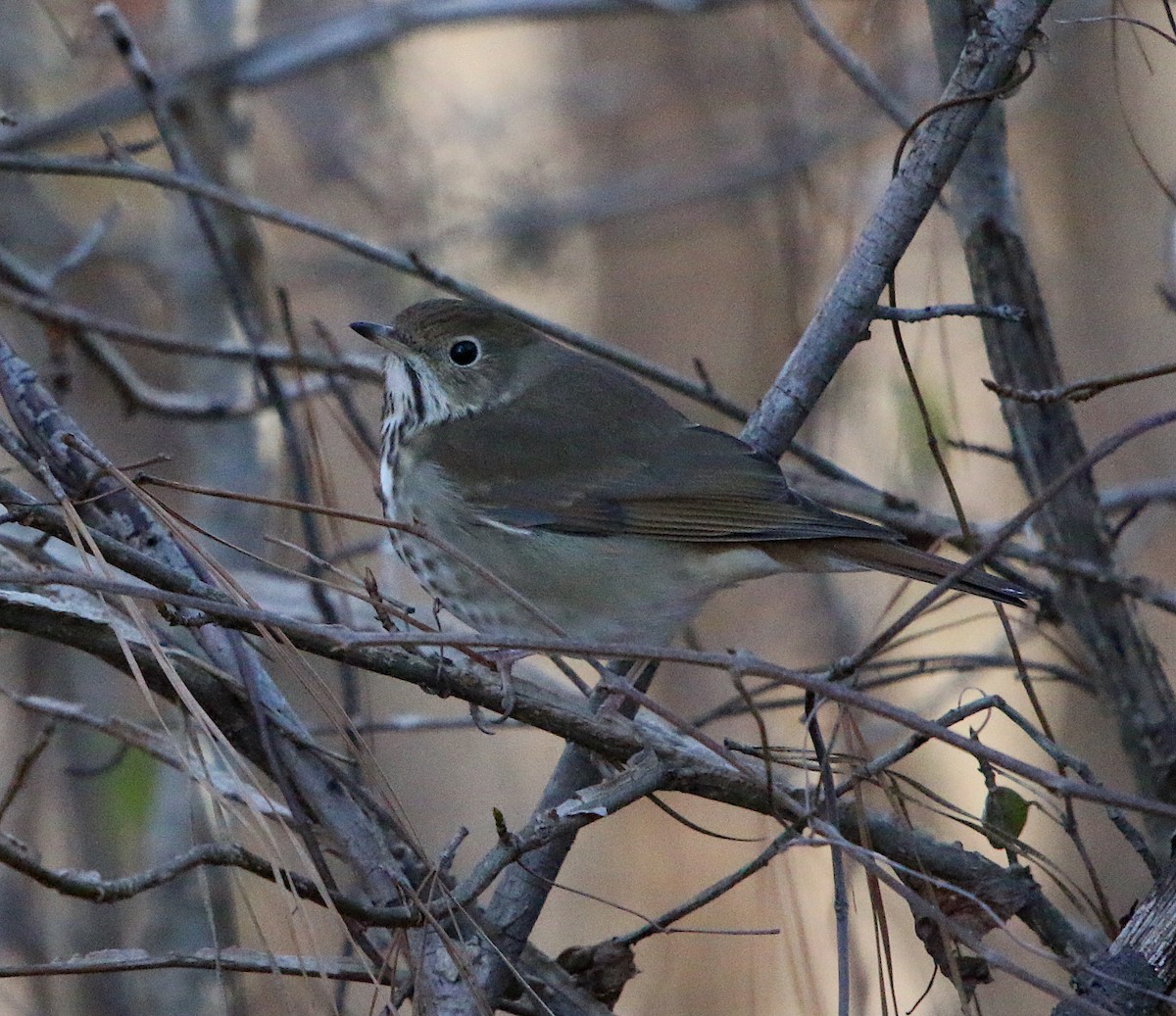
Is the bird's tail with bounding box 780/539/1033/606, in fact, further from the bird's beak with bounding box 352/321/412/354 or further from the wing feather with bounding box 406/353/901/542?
the bird's beak with bounding box 352/321/412/354

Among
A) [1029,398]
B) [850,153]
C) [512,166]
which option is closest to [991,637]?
[850,153]

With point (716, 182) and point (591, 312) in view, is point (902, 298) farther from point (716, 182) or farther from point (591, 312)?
point (591, 312)


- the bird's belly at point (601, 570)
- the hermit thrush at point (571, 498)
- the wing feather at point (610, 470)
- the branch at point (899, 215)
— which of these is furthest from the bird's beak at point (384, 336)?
the branch at point (899, 215)

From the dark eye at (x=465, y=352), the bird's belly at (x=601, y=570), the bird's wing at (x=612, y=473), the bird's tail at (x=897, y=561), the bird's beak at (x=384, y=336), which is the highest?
the dark eye at (x=465, y=352)

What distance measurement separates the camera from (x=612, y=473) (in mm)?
3283

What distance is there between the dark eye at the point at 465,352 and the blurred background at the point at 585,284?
1.41 ft

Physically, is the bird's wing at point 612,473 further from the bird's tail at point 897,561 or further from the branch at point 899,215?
the branch at point 899,215

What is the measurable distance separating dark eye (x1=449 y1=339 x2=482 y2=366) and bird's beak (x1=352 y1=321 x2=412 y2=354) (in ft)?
0.36

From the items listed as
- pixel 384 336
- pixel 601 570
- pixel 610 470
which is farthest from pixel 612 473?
pixel 384 336

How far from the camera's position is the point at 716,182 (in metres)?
6.31

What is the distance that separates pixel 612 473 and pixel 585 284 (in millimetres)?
4265

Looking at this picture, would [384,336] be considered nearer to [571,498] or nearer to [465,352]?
[465,352]

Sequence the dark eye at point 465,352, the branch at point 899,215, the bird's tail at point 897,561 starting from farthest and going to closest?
the dark eye at point 465,352, the bird's tail at point 897,561, the branch at point 899,215

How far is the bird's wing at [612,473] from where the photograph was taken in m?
3.00
